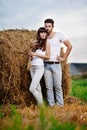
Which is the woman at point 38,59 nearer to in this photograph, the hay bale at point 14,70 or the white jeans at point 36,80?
the white jeans at point 36,80

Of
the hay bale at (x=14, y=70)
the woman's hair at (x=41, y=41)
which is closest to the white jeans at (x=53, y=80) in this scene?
the woman's hair at (x=41, y=41)

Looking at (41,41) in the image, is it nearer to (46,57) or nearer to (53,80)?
(46,57)

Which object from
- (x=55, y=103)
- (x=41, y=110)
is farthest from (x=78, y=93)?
(x=41, y=110)

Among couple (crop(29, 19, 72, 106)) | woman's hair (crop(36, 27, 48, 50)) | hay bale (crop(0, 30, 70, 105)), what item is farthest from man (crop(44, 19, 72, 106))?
hay bale (crop(0, 30, 70, 105))

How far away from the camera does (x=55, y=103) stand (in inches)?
362

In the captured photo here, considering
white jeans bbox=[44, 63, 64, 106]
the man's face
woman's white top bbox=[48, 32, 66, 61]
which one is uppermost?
the man's face

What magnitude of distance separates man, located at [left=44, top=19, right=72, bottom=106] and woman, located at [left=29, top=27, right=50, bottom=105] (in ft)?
0.46

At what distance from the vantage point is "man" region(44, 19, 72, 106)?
28.1ft

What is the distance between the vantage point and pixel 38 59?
8508 mm

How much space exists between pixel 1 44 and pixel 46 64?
1.21 meters

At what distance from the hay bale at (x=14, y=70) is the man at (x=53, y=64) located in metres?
0.57

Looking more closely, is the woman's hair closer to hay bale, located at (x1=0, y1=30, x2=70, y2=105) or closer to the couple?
the couple

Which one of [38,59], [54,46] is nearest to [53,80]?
[38,59]

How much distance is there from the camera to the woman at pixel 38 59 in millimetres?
8461
